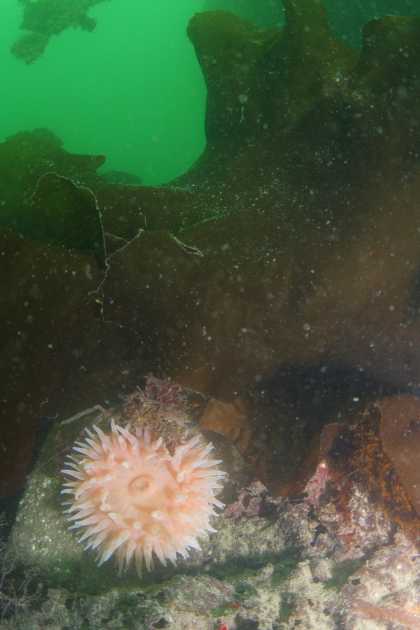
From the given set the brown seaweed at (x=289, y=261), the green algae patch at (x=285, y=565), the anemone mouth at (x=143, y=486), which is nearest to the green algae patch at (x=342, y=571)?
the green algae patch at (x=285, y=565)

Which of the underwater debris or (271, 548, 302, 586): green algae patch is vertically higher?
the underwater debris

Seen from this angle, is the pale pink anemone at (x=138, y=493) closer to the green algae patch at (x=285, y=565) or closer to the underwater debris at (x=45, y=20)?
the green algae patch at (x=285, y=565)

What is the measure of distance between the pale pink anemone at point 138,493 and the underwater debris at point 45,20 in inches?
744

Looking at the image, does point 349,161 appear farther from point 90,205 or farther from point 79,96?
point 79,96

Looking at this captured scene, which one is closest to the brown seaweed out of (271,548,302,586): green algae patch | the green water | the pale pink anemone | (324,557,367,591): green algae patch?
the pale pink anemone

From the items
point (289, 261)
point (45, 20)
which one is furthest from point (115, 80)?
point (289, 261)

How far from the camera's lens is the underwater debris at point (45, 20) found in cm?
1472

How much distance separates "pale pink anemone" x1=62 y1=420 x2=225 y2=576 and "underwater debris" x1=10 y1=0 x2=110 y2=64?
62.0 ft

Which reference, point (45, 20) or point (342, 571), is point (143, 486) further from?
point (45, 20)

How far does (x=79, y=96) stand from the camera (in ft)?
247

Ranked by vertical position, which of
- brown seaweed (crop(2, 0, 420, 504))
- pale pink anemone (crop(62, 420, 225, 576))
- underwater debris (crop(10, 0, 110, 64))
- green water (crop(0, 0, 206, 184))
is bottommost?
pale pink anemone (crop(62, 420, 225, 576))

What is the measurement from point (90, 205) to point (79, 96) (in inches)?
3670

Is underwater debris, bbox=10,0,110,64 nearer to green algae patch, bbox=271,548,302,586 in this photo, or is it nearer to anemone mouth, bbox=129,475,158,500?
anemone mouth, bbox=129,475,158,500

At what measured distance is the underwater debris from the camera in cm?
1472
